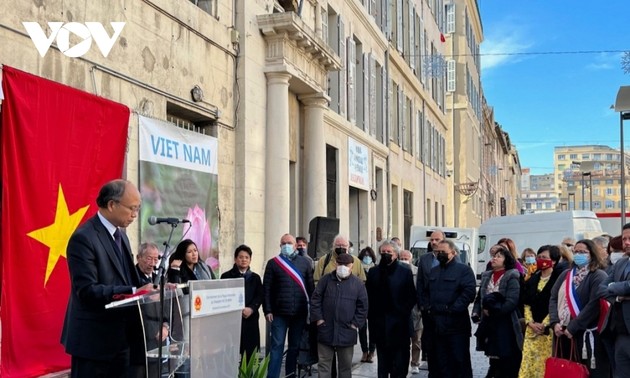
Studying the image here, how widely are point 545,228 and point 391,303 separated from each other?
50.9ft

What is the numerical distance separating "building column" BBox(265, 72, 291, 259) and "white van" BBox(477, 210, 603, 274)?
35.6 feet

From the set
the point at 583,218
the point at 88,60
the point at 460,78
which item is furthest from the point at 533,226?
the point at 460,78

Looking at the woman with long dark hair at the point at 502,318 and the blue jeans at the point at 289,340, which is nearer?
the woman with long dark hair at the point at 502,318

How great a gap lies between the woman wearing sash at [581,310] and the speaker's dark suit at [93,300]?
5148 millimetres

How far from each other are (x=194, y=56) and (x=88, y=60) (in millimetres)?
2922

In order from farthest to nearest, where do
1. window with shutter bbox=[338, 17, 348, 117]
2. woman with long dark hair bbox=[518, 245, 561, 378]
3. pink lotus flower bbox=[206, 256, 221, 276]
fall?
1. window with shutter bbox=[338, 17, 348, 117]
2. pink lotus flower bbox=[206, 256, 221, 276]
3. woman with long dark hair bbox=[518, 245, 561, 378]

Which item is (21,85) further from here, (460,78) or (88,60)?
(460,78)

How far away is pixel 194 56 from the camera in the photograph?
1130cm

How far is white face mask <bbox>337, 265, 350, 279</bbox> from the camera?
843 centimetres

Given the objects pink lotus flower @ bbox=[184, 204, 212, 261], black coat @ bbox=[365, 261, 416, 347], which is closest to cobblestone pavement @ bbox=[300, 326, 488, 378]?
black coat @ bbox=[365, 261, 416, 347]

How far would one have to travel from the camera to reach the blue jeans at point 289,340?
29.8 ft

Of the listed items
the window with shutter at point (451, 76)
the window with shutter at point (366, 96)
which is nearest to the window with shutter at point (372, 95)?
the window with shutter at point (366, 96)

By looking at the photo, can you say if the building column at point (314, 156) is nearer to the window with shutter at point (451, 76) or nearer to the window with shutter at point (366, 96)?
the window with shutter at point (366, 96)

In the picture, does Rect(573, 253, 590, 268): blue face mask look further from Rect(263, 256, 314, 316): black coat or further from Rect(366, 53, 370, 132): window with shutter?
Rect(366, 53, 370, 132): window with shutter
